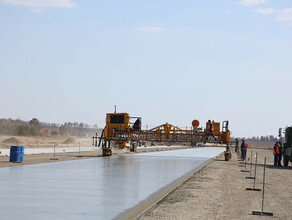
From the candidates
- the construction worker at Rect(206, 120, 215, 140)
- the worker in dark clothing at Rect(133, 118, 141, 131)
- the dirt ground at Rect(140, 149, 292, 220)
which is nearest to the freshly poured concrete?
the dirt ground at Rect(140, 149, 292, 220)

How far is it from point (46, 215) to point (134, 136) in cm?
3678

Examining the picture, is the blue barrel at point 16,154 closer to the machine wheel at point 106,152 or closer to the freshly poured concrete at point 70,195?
the freshly poured concrete at point 70,195

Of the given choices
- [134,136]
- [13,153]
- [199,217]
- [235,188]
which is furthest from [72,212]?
[134,136]

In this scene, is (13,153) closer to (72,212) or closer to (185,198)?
(185,198)

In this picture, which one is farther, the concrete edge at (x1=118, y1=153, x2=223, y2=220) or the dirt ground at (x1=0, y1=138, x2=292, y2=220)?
the dirt ground at (x1=0, y1=138, x2=292, y2=220)

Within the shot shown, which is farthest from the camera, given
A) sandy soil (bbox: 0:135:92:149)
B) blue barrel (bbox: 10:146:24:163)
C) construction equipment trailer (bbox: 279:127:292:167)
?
sandy soil (bbox: 0:135:92:149)

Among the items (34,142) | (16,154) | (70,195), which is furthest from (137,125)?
(34,142)

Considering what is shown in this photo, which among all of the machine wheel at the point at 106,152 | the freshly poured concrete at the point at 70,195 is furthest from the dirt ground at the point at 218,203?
the machine wheel at the point at 106,152

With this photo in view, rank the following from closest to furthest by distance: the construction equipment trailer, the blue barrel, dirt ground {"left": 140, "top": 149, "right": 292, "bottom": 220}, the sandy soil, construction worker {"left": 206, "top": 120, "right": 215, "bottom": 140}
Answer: dirt ground {"left": 140, "top": 149, "right": 292, "bottom": 220} → the blue barrel → the construction equipment trailer → construction worker {"left": 206, "top": 120, "right": 215, "bottom": 140} → the sandy soil

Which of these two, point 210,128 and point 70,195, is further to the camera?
point 210,128

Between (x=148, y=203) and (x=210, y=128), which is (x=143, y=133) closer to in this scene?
(x=210, y=128)

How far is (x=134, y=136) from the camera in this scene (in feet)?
157

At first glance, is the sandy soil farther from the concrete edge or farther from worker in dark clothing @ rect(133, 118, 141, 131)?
the concrete edge

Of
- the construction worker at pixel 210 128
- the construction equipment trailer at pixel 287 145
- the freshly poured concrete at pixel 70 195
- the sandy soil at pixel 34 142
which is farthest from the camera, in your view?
the sandy soil at pixel 34 142
